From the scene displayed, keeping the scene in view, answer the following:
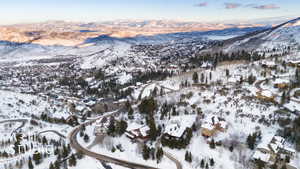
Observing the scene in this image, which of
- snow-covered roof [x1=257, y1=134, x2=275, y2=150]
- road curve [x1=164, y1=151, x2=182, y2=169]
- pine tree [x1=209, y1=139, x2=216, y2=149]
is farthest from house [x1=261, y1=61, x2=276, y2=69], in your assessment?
road curve [x1=164, y1=151, x2=182, y2=169]

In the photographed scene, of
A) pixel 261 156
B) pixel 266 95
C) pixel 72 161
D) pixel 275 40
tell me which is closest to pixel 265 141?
pixel 261 156

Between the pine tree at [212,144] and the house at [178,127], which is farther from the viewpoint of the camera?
the house at [178,127]

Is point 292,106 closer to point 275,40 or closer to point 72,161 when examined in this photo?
point 72,161

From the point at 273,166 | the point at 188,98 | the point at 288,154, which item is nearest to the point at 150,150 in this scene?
the point at 273,166

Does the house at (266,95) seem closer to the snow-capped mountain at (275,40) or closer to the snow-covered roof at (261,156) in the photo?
the snow-covered roof at (261,156)

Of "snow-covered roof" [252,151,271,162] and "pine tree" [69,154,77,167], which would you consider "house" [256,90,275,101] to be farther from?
"pine tree" [69,154,77,167]

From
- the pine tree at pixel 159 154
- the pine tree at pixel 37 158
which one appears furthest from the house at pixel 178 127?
the pine tree at pixel 37 158

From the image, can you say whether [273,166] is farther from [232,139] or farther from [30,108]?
[30,108]
